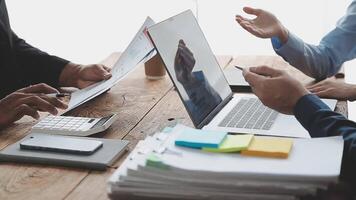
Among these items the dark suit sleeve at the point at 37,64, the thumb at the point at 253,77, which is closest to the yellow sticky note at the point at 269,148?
the thumb at the point at 253,77

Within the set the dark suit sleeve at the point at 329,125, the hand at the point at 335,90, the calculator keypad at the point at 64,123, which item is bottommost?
the hand at the point at 335,90

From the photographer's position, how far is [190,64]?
4.11 ft

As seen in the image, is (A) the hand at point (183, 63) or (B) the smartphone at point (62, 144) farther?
(A) the hand at point (183, 63)

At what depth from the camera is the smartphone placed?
Result: 3.30 ft

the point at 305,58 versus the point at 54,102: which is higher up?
the point at 54,102

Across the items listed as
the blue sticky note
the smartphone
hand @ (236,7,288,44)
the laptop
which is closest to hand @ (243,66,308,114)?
the laptop

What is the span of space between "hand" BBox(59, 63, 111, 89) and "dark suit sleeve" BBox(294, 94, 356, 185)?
2.26ft

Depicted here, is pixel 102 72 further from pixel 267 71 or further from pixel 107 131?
pixel 267 71

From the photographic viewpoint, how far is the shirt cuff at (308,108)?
3.14 feet

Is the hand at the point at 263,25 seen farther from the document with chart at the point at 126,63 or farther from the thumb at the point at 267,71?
the thumb at the point at 267,71

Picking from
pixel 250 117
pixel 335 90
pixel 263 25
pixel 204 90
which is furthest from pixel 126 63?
pixel 335 90

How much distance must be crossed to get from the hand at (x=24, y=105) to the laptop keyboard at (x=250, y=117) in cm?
44

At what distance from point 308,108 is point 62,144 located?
0.50 metres

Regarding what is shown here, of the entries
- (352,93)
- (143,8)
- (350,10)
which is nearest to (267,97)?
(352,93)
